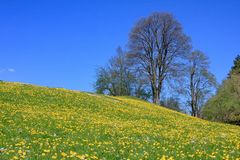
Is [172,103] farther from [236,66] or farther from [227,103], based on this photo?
[227,103]

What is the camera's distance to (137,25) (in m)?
62.1

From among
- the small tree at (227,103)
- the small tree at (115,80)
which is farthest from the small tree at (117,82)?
the small tree at (227,103)

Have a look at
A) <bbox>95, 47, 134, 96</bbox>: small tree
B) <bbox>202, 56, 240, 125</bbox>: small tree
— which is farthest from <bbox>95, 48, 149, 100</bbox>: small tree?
<bbox>202, 56, 240, 125</bbox>: small tree

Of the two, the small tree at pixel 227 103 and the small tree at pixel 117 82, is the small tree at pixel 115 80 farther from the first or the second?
the small tree at pixel 227 103

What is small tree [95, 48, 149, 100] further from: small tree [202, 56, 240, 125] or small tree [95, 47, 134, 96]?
small tree [202, 56, 240, 125]

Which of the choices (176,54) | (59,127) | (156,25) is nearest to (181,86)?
(176,54)

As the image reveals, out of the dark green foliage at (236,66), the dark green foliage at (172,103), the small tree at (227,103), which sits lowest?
the small tree at (227,103)

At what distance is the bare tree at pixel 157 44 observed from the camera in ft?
202

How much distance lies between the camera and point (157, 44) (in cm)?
6269

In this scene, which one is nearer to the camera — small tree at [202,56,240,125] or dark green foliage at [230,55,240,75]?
small tree at [202,56,240,125]

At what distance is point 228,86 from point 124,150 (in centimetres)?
4876

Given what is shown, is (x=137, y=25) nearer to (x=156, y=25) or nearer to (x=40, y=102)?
(x=156, y=25)

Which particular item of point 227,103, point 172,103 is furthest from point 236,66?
point 172,103

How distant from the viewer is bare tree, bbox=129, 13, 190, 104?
202 feet
